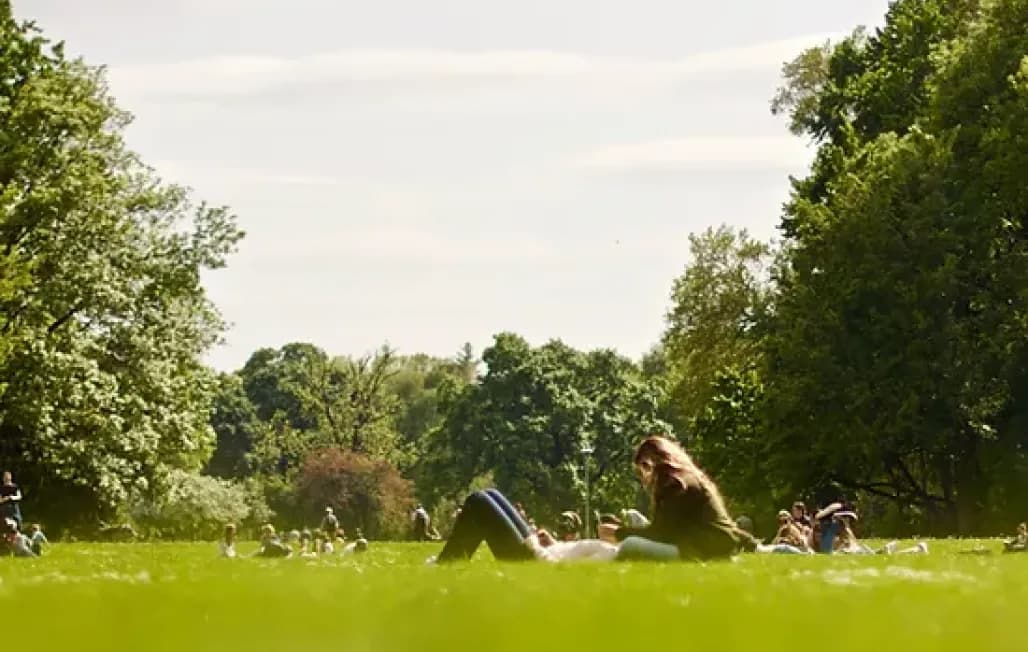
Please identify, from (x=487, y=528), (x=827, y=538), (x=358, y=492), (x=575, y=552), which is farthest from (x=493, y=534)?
(x=358, y=492)

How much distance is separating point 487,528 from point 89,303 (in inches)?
1747

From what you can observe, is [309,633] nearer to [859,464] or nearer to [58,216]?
[58,216]

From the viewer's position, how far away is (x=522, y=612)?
29.5 feet

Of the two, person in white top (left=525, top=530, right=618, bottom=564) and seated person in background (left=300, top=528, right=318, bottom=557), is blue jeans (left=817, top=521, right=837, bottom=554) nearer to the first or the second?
seated person in background (left=300, top=528, right=318, bottom=557)

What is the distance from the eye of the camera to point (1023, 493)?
60.6 m

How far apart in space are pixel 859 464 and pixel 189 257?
24410 millimetres

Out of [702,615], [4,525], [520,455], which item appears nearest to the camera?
[702,615]

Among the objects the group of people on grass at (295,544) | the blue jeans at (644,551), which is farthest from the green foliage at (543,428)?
the blue jeans at (644,551)

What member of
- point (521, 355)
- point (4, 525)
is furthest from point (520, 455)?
point (4, 525)

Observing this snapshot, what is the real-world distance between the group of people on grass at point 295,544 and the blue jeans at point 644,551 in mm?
14442

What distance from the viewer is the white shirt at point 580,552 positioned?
17266mm

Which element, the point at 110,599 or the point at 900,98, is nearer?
the point at 110,599

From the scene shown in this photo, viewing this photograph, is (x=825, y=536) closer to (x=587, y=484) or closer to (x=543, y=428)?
(x=587, y=484)

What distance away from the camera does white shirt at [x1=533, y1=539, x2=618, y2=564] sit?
1727 cm
